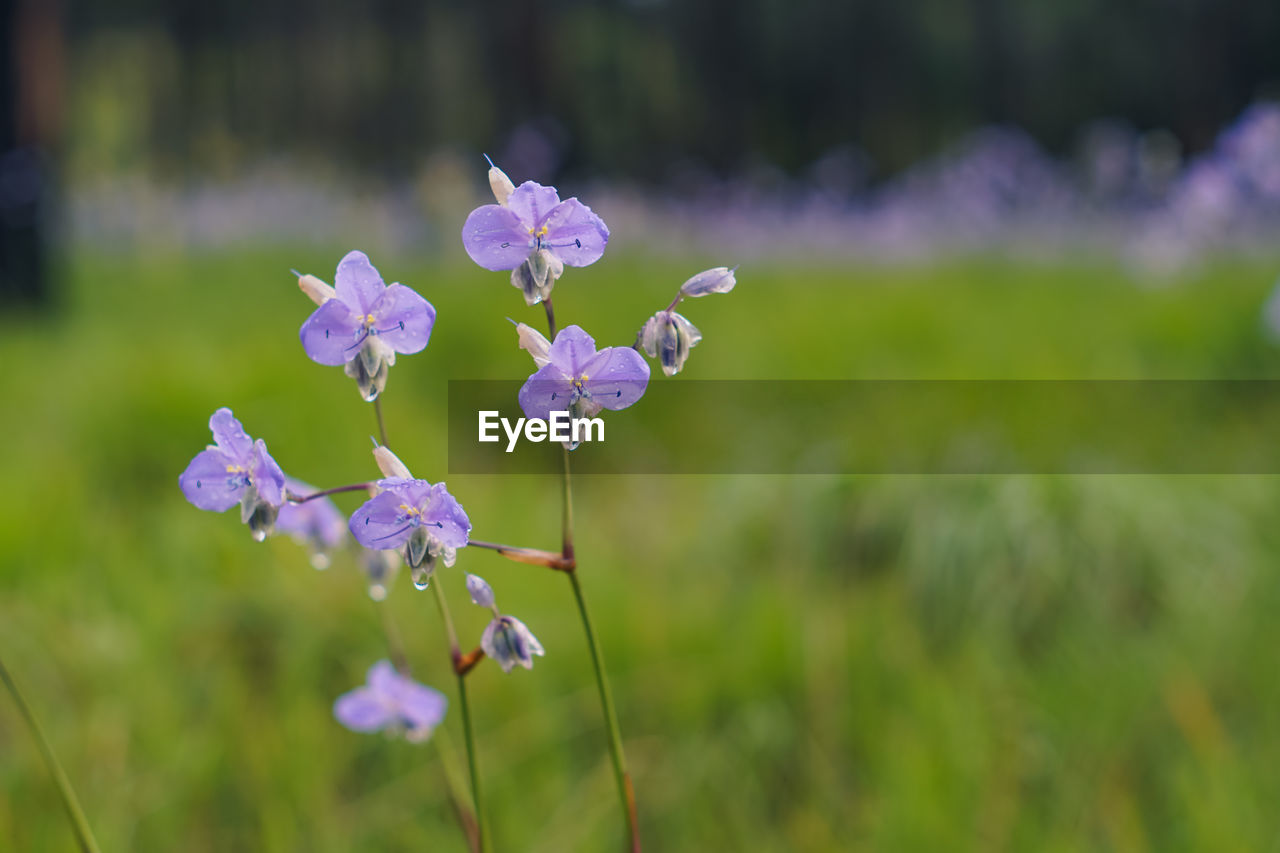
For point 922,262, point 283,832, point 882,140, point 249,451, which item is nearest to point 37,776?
point 283,832

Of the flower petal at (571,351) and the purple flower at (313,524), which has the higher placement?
the flower petal at (571,351)

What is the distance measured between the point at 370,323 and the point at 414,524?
0.40ft

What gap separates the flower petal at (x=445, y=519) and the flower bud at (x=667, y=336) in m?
0.15

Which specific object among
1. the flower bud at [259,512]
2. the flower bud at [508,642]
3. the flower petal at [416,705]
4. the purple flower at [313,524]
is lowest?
the flower petal at [416,705]

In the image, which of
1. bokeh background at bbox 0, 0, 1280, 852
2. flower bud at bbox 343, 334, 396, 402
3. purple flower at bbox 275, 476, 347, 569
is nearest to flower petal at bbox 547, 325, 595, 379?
flower bud at bbox 343, 334, 396, 402

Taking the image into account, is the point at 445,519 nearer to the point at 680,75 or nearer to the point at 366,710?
the point at 366,710

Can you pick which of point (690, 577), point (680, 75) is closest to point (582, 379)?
point (690, 577)

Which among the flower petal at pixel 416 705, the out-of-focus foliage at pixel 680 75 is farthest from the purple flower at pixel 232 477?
the out-of-focus foliage at pixel 680 75

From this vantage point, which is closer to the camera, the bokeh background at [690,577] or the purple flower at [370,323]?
the purple flower at [370,323]

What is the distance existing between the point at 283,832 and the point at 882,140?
17349mm

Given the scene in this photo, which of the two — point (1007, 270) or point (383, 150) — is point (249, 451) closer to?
point (1007, 270)

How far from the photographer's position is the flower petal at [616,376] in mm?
571

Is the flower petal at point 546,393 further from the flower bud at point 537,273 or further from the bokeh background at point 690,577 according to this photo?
the bokeh background at point 690,577

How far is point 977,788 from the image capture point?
162 centimetres
